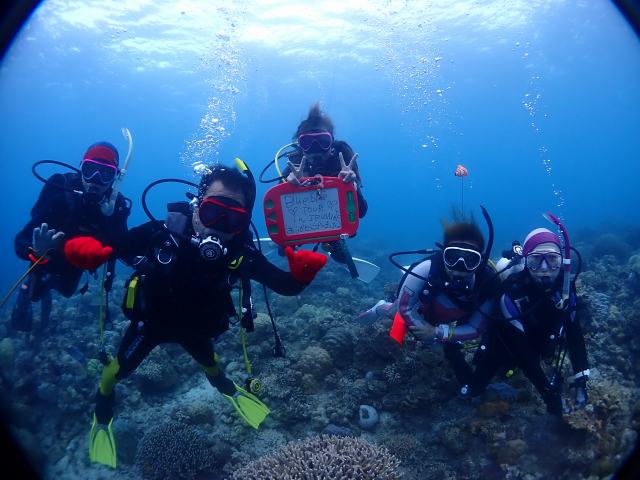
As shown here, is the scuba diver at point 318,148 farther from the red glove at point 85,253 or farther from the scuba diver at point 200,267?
the red glove at point 85,253

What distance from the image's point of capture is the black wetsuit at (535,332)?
4.82 metres

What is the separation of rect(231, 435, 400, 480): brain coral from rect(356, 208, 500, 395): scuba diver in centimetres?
171

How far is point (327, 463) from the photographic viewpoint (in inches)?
167

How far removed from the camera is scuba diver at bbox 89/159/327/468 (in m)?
3.89

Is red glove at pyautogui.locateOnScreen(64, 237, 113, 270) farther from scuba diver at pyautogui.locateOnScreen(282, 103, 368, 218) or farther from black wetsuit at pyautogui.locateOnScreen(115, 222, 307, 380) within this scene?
scuba diver at pyautogui.locateOnScreen(282, 103, 368, 218)

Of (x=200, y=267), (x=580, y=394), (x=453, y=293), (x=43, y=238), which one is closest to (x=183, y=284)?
(x=200, y=267)

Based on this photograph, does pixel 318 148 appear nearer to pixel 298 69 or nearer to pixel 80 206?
pixel 80 206

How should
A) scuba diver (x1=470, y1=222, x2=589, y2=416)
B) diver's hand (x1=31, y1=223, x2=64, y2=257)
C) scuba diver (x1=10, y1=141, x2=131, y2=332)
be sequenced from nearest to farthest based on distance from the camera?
diver's hand (x1=31, y1=223, x2=64, y2=257), scuba diver (x1=470, y1=222, x2=589, y2=416), scuba diver (x1=10, y1=141, x2=131, y2=332)

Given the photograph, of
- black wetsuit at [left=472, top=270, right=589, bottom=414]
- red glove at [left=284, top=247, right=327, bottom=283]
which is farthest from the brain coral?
red glove at [left=284, top=247, right=327, bottom=283]

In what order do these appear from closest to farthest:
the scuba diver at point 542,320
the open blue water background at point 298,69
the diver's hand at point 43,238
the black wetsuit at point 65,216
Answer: the diver's hand at point 43,238 < the scuba diver at point 542,320 < the black wetsuit at point 65,216 < the open blue water background at point 298,69

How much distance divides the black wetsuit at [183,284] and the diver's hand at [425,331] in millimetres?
2073

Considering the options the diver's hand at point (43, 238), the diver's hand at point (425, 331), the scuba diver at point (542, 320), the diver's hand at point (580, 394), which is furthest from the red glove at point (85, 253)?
the diver's hand at point (580, 394)

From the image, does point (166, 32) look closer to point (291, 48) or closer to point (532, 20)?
point (291, 48)

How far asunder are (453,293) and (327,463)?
278 centimetres
